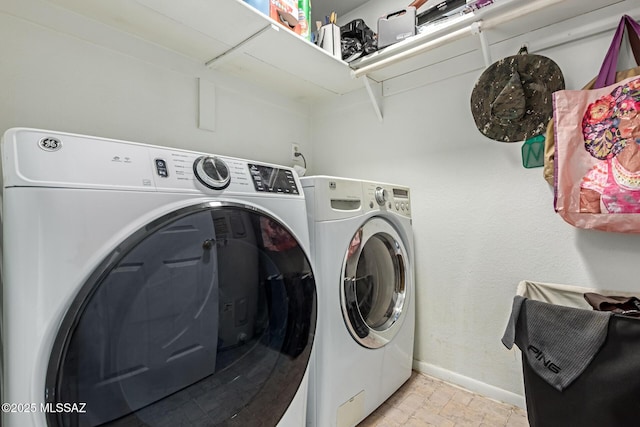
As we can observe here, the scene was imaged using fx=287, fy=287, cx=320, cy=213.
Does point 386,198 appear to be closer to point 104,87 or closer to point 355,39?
point 355,39

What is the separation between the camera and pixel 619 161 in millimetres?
999

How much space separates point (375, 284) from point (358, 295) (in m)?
0.18

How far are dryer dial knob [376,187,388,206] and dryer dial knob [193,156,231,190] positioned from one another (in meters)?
0.71

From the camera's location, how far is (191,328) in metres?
0.72

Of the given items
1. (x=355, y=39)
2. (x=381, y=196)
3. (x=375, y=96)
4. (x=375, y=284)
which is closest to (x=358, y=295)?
(x=375, y=284)

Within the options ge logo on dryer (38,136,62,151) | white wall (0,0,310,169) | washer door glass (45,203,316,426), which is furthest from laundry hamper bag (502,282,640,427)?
white wall (0,0,310,169)

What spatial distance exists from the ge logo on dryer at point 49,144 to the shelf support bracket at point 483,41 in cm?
143

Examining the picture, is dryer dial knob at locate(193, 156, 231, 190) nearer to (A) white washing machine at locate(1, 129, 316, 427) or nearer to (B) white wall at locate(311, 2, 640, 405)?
(A) white washing machine at locate(1, 129, 316, 427)

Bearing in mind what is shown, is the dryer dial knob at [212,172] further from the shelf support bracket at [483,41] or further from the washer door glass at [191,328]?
the shelf support bracket at [483,41]

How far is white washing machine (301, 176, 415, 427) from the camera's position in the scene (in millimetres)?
1045

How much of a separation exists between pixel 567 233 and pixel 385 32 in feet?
4.08

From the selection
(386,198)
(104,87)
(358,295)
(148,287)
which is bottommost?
(358,295)

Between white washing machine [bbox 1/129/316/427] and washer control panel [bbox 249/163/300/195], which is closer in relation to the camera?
white washing machine [bbox 1/129/316/427]

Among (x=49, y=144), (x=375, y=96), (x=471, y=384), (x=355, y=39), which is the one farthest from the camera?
(x=375, y=96)
